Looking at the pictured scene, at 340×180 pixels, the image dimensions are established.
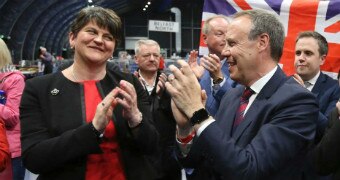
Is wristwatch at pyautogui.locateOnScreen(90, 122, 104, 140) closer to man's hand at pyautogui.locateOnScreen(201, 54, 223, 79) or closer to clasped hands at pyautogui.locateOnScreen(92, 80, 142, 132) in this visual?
clasped hands at pyautogui.locateOnScreen(92, 80, 142, 132)

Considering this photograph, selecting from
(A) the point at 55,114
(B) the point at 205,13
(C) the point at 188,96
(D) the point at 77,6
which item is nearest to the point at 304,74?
(B) the point at 205,13

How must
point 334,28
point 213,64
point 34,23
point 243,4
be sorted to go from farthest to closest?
point 34,23 < point 243,4 < point 334,28 < point 213,64

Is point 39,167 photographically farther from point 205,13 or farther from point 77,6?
point 77,6

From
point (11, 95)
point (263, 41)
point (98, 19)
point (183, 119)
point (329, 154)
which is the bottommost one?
point (329, 154)

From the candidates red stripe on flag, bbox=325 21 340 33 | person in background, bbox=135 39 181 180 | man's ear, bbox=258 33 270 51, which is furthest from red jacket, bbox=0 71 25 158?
red stripe on flag, bbox=325 21 340 33

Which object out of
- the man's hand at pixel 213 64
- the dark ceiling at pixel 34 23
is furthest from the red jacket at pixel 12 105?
the dark ceiling at pixel 34 23

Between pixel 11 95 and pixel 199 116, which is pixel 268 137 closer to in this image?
pixel 199 116

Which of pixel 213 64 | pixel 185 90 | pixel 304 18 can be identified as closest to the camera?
pixel 185 90

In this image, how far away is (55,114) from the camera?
2090 millimetres

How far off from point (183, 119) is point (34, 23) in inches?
847

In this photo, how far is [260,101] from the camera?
6.52 feet

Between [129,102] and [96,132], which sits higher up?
[129,102]

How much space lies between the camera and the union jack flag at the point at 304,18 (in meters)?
3.60

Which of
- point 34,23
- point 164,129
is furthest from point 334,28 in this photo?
point 34,23
